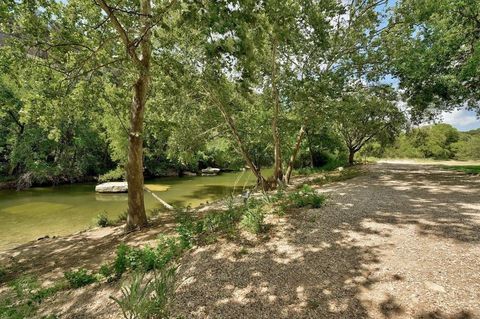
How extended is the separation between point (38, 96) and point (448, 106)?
18.1 metres

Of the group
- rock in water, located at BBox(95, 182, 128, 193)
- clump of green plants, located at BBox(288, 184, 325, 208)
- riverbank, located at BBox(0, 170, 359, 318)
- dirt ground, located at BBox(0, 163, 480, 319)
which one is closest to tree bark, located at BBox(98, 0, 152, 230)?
riverbank, located at BBox(0, 170, 359, 318)

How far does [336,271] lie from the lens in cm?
344

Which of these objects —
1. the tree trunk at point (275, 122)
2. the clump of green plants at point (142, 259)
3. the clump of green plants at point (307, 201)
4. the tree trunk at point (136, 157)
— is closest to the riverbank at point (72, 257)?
the clump of green plants at point (142, 259)

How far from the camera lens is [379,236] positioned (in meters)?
4.33

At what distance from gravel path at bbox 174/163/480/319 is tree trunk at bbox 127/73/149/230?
13.4 ft

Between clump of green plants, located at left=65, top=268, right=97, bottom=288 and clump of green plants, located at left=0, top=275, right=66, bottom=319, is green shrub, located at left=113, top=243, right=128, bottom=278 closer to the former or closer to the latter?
clump of green plants, located at left=65, top=268, right=97, bottom=288

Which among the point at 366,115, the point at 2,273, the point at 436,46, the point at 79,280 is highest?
the point at 436,46

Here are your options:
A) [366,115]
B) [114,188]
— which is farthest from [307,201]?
[114,188]

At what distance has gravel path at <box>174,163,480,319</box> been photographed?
2768mm

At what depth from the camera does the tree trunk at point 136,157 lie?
24.4ft

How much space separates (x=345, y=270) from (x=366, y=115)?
672 inches

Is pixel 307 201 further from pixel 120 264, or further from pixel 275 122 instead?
pixel 275 122

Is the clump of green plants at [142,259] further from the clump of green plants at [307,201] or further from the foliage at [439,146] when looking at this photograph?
the foliage at [439,146]

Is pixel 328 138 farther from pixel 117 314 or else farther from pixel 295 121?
pixel 117 314
